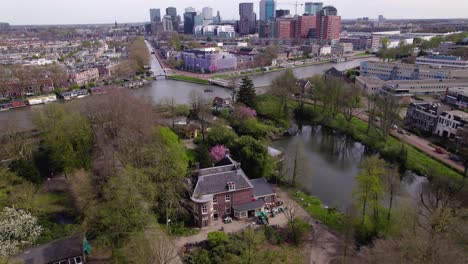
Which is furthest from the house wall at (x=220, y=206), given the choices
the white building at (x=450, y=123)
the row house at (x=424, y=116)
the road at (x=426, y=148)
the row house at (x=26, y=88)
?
the row house at (x=26, y=88)

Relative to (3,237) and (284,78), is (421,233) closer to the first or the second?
(3,237)

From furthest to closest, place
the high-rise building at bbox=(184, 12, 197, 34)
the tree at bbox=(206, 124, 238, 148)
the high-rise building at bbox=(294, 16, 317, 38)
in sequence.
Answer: the high-rise building at bbox=(184, 12, 197, 34), the high-rise building at bbox=(294, 16, 317, 38), the tree at bbox=(206, 124, 238, 148)

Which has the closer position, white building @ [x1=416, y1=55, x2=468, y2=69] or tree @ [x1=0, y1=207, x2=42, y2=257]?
tree @ [x1=0, y1=207, x2=42, y2=257]

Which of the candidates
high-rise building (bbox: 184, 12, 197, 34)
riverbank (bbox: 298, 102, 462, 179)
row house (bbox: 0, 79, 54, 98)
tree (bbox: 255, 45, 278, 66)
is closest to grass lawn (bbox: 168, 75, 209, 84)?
tree (bbox: 255, 45, 278, 66)

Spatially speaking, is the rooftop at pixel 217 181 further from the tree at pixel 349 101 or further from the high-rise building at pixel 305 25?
the high-rise building at pixel 305 25

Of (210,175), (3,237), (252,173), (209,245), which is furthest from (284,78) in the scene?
(3,237)

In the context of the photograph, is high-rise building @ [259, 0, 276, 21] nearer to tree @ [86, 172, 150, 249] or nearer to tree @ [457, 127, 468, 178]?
tree @ [457, 127, 468, 178]

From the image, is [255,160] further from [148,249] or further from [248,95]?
[248,95]
